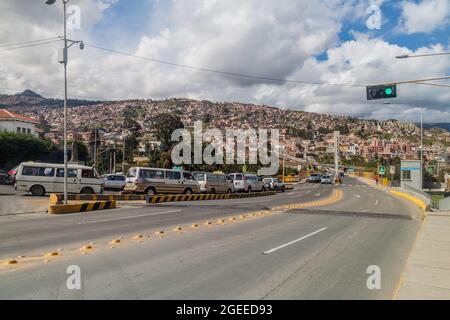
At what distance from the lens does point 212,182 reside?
35.7 m

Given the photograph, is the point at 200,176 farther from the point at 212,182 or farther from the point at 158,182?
the point at 158,182

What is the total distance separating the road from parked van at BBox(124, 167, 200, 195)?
12.4 m

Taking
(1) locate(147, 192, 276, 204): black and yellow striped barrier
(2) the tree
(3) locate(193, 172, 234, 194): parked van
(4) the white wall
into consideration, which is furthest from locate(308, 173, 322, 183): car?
(4) the white wall

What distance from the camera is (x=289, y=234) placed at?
529 inches

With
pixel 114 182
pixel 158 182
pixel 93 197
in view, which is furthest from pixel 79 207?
pixel 114 182

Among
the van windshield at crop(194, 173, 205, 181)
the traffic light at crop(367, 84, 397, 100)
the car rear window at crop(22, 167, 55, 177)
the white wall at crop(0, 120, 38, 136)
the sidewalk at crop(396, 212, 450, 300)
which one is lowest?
Result: the sidewalk at crop(396, 212, 450, 300)

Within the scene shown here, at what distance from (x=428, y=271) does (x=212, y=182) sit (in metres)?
27.9

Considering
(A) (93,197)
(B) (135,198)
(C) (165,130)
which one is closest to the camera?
(A) (93,197)

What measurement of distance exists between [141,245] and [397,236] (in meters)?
8.55

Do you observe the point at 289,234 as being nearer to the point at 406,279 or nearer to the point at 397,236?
the point at 397,236

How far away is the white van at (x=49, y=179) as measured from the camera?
26.3m

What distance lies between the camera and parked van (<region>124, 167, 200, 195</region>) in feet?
95.6

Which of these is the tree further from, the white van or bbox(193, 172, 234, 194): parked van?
the white van
